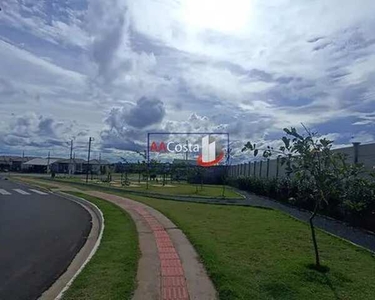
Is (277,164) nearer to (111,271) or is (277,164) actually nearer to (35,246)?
(111,271)

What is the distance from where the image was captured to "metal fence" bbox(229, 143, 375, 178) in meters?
14.8

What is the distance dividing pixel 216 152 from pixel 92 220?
107ft

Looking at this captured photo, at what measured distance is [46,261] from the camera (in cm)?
884

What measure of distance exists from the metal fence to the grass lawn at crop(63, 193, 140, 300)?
3513mm

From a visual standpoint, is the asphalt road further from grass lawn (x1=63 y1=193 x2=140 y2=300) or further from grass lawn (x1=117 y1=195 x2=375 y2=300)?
grass lawn (x1=117 y1=195 x2=375 y2=300)

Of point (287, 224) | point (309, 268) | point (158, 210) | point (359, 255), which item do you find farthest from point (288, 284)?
point (158, 210)

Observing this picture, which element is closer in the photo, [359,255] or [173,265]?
[173,265]

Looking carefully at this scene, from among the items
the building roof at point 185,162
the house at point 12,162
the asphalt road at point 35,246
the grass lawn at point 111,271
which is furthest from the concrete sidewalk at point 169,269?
the house at point 12,162

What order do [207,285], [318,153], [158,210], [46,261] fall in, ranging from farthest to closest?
[158,210]
[46,261]
[318,153]
[207,285]

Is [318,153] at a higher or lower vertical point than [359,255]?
higher

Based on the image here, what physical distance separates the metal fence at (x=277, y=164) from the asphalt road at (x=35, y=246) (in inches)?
190

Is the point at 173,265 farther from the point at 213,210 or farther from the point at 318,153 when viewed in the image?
the point at 213,210

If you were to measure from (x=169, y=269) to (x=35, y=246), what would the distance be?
4134 millimetres

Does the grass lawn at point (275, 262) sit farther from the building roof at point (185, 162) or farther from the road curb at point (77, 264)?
the building roof at point (185, 162)
